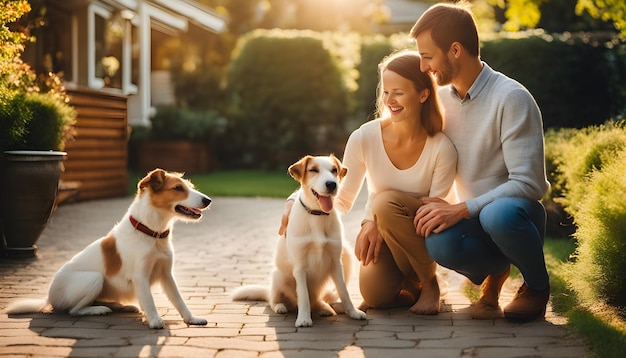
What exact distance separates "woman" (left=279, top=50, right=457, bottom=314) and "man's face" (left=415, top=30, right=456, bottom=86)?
0.33 feet

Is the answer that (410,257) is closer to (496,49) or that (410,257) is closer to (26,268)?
(26,268)

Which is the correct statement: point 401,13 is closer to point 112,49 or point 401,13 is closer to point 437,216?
point 112,49

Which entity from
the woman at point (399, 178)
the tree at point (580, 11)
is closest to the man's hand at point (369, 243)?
the woman at point (399, 178)

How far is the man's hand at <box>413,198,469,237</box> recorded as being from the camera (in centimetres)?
435

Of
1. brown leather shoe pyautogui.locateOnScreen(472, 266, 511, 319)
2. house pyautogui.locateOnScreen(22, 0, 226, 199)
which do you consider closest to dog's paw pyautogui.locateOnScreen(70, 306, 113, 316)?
brown leather shoe pyautogui.locateOnScreen(472, 266, 511, 319)

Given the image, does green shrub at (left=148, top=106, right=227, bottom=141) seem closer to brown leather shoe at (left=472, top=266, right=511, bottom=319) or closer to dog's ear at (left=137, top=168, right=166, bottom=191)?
dog's ear at (left=137, top=168, right=166, bottom=191)

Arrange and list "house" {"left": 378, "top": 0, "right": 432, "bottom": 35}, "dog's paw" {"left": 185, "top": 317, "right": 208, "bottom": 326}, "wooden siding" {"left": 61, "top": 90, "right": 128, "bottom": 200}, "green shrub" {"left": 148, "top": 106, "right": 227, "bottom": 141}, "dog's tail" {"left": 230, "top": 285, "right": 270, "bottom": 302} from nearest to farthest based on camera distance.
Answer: "dog's paw" {"left": 185, "top": 317, "right": 208, "bottom": 326}, "dog's tail" {"left": 230, "top": 285, "right": 270, "bottom": 302}, "wooden siding" {"left": 61, "top": 90, "right": 128, "bottom": 200}, "green shrub" {"left": 148, "top": 106, "right": 227, "bottom": 141}, "house" {"left": 378, "top": 0, "right": 432, "bottom": 35}

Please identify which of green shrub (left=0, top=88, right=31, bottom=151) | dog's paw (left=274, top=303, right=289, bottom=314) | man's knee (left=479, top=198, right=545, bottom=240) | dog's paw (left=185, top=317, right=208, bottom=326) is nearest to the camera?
man's knee (left=479, top=198, right=545, bottom=240)

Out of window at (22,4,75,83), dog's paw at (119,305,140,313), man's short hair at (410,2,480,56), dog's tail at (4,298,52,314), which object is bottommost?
dog's paw at (119,305,140,313)

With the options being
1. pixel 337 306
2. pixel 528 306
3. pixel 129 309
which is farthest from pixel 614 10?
pixel 129 309

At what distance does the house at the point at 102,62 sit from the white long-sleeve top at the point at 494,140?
6.03 metres

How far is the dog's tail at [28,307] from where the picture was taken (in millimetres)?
4637

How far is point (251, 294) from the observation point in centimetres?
518

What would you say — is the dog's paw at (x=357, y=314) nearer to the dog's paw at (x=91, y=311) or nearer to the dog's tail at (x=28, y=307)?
the dog's paw at (x=91, y=311)
